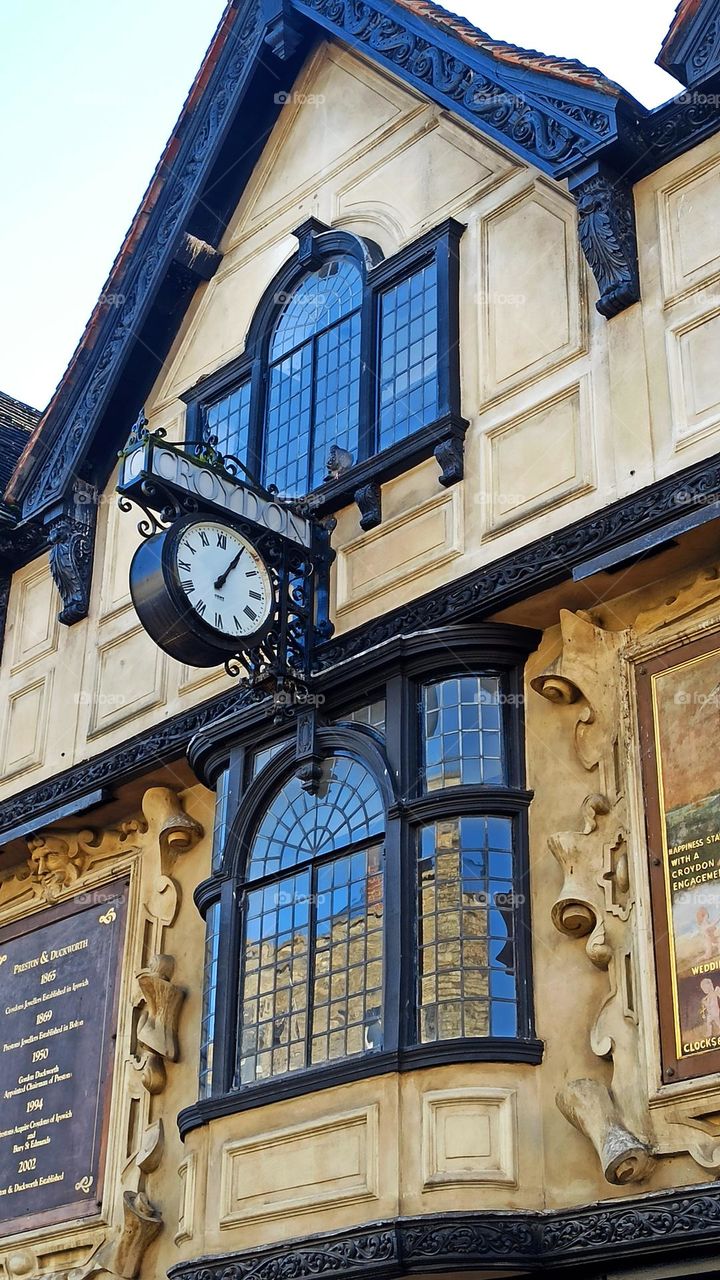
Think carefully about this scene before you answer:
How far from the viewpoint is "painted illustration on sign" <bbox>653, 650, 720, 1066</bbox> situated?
1069 centimetres

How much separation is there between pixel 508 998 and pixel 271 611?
3.46m

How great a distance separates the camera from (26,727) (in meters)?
17.1

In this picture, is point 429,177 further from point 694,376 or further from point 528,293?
point 694,376

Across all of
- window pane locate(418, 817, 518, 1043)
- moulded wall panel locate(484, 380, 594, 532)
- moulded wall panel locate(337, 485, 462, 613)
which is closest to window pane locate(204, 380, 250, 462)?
moulded wall panel locate(337, 485, 462, 613)

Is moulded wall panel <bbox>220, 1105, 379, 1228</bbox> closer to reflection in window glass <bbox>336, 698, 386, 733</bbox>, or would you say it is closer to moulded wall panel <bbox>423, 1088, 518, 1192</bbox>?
moulded wall panel <bbox>423, 1088, 518, 1192</bbox>

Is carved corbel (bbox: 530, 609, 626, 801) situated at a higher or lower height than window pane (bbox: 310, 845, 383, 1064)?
higher

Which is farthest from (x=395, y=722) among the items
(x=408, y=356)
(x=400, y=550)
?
(x=408, y=356)

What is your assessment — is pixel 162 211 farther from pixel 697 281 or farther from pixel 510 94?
pixel 697 281

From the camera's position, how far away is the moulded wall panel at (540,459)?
12508 mm

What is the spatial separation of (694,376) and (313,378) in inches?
170

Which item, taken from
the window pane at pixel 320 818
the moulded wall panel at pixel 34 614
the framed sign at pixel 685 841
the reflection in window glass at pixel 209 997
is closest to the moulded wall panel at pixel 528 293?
the framed sign at pixel 685 841

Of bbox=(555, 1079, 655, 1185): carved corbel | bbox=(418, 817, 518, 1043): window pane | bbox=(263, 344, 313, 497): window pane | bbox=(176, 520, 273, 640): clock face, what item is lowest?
bbox=(555, 1079, 655, 1185): carved corbel

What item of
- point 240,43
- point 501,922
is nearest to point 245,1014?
point 501,922

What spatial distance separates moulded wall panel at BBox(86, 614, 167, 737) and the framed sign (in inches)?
205
